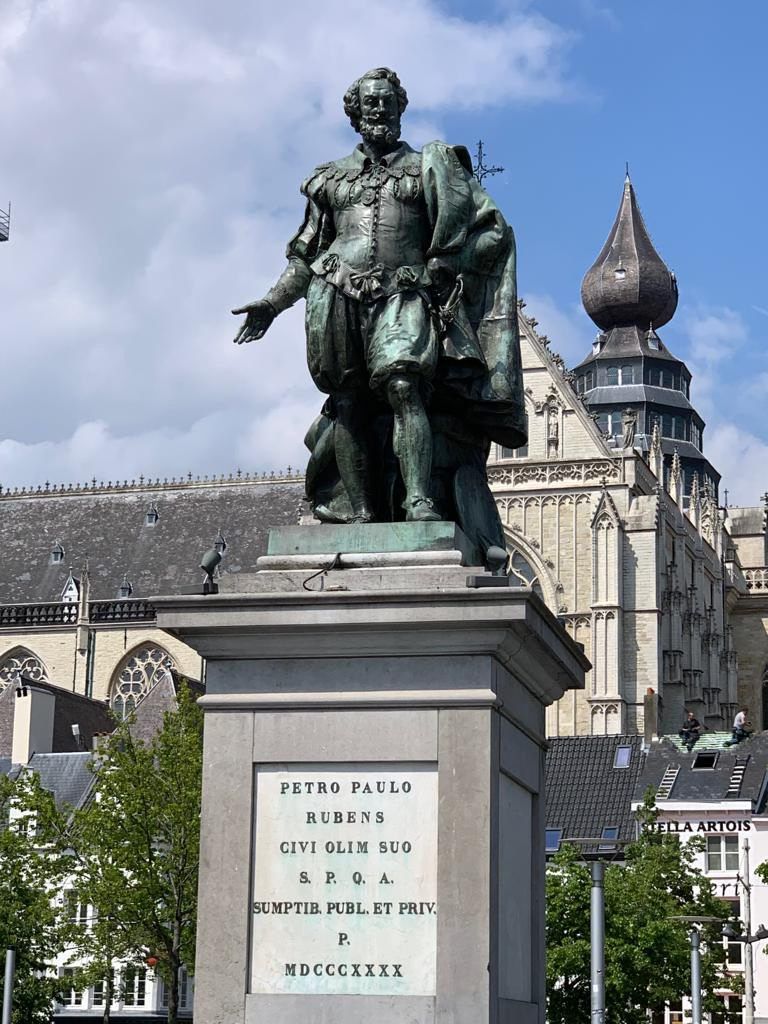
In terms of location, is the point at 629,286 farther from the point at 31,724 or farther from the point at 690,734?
the point at 31,724

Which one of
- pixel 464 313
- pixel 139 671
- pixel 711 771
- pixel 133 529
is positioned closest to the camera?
pixel 464 313

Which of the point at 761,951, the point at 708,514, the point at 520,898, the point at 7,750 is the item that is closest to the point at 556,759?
the point at 761,951

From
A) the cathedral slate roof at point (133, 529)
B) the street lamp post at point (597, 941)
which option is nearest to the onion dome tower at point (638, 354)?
the cathedral slate roof at point (133, 529)

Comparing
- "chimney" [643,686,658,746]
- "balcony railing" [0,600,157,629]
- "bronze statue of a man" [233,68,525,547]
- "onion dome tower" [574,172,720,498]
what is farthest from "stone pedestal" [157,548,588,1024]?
"onion dome tower" [574,172,720,498]

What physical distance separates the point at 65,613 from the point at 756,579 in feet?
99.9

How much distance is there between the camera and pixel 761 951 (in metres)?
47.9

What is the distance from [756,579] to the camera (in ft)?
275

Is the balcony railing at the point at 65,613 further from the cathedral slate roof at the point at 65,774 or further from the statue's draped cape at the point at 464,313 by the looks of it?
the statue's draped cape at the point at 464,313

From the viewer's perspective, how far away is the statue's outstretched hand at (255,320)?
9.64 m

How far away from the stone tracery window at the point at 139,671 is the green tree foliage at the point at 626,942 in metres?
32.4

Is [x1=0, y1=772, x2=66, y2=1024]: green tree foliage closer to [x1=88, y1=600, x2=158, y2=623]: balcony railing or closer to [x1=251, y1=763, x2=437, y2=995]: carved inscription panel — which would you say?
[x1=88, y1=600, x2=158, y2=623]: balcony railing

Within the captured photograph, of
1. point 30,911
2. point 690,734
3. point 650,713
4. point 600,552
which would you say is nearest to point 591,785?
point 690,734

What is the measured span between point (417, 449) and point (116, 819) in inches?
1214

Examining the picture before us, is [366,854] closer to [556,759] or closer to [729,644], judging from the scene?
[556,759]
